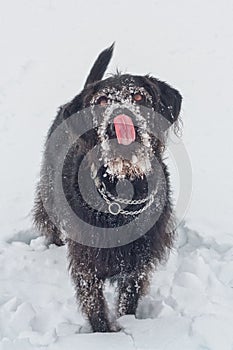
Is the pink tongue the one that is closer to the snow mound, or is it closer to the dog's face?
the dog's face

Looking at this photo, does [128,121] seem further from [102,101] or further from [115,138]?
[102,101]

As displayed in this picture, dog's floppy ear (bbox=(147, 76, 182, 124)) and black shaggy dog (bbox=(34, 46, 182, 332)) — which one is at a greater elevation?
dog's floppy ear (bbox=(147, 76, 182, 124))

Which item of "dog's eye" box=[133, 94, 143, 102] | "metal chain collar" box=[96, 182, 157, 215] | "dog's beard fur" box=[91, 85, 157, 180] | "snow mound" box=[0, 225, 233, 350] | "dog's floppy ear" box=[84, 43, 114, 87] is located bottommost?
"snow mound" box=[0, 225, 233, 350]

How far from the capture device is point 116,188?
2891 millimetres

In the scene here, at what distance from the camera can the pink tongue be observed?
8.39ft

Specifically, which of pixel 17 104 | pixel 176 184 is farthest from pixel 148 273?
pixel 17 104

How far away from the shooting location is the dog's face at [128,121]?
2.61 metres

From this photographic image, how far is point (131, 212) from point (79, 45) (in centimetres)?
479

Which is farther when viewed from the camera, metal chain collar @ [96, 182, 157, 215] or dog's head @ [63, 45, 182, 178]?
metal chain collar @ [96, 182, 157, 215]

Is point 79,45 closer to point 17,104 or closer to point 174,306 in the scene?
point 17,104

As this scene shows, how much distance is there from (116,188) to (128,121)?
442 mm

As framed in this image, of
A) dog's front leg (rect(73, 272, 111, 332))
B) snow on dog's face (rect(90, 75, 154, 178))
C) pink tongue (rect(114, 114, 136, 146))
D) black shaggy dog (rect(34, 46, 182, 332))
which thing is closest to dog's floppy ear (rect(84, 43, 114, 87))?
black shaggy dog (rect(34, 46, 182, 332))

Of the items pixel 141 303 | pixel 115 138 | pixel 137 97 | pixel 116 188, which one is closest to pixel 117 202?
pixel 116 188

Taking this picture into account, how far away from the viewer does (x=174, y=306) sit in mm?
3254
